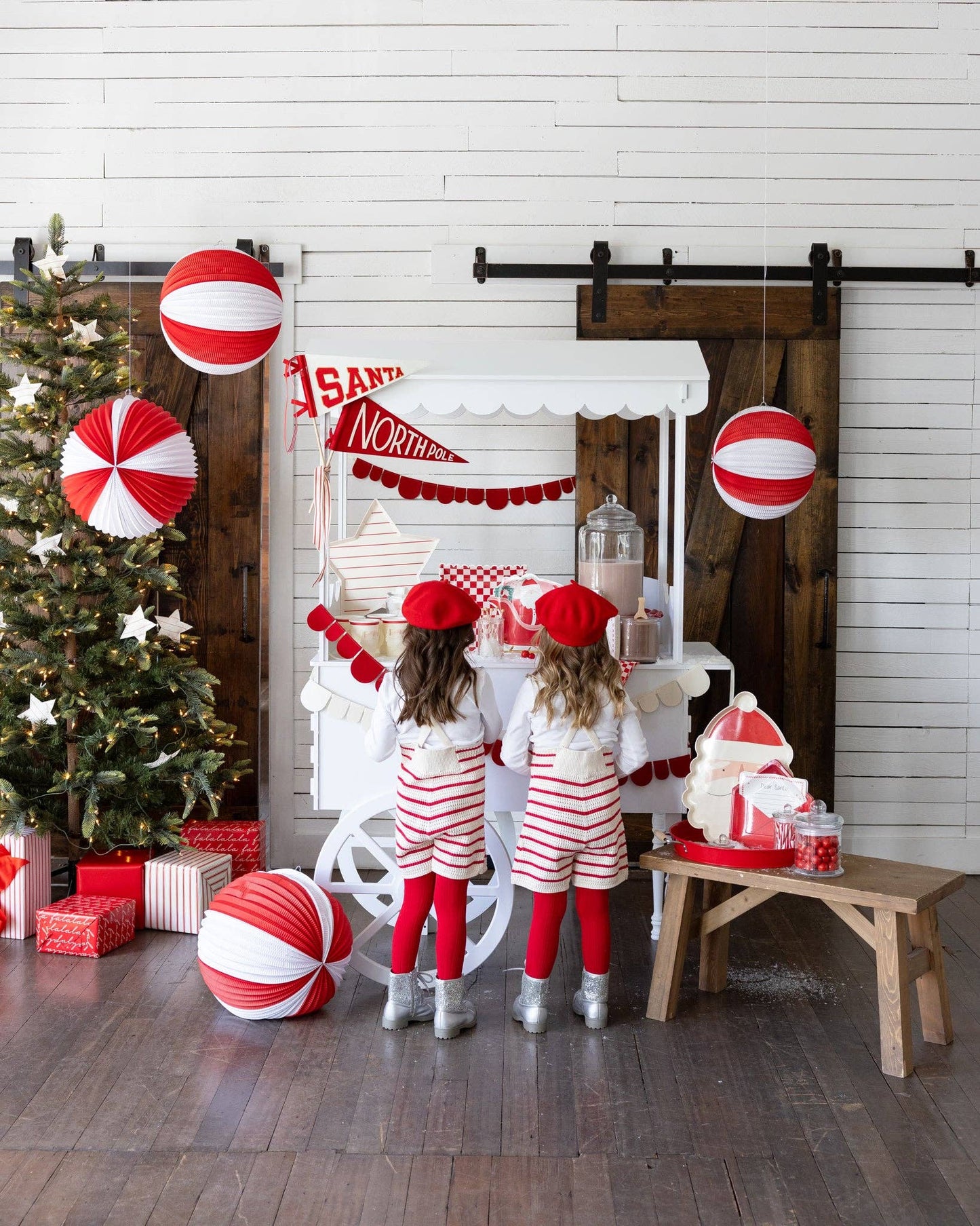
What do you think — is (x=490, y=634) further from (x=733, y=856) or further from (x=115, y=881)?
(x=115, y=881)

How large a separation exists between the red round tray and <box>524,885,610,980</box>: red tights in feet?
0.86

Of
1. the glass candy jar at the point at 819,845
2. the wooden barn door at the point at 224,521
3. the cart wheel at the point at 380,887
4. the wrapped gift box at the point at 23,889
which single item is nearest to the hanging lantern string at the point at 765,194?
the wooden barn door at the point at 224,521

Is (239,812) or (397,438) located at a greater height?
(397,438)

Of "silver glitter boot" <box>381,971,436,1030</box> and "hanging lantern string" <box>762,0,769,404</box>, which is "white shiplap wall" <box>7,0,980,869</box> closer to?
"hanging lantern string" <box>762,0,769,404</box>

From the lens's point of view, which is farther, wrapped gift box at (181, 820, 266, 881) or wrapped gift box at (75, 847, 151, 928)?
wrapped gift box at (181, 820, 266, 881)

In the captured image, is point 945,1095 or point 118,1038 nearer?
point 945,1095

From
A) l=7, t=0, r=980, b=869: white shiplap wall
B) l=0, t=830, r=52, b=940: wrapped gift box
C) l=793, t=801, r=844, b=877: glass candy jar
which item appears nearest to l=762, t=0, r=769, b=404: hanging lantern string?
l=7, t=0, r=980, b=869: white shiplap wall

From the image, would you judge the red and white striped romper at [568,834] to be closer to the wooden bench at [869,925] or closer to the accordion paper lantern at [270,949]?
the wooden bench at [869,925]

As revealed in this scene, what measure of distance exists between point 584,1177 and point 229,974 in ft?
3.93

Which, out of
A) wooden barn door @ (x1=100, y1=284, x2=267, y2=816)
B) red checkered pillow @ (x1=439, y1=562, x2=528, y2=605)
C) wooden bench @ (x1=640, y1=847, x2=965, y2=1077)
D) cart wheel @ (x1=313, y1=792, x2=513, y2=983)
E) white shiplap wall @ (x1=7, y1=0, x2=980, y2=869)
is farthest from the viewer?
wooden barn door @ (x1=100, y1=284, x2=267, y2=816)

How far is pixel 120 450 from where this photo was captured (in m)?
3.71

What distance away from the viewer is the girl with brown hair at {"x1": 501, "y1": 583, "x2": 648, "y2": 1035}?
3207 mm

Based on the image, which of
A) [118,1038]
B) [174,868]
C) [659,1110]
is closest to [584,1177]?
[659,1110]

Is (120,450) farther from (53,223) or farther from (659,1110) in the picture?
(659,1110)
